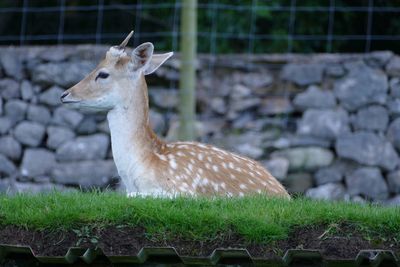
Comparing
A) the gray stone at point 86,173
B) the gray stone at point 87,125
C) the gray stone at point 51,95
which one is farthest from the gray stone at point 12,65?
the gray stone at point 86,173

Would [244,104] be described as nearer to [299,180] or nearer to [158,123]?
[158,123]

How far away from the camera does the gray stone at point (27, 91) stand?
41.1ft

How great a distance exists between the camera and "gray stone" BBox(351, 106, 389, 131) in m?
12.0

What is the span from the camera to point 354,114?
12.2m

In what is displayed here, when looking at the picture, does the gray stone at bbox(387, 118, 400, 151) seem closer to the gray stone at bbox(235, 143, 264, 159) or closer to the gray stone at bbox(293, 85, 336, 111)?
the gray stone at bbox(293, 85, 336, 111)

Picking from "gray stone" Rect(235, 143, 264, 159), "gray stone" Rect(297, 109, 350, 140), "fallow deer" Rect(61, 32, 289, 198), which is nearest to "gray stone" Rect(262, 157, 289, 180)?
"gray stone" Rect(235, 143, 264, 159)

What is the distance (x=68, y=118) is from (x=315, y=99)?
256cm

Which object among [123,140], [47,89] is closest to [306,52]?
[47,89]

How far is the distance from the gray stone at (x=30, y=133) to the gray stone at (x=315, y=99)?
267 centimetres

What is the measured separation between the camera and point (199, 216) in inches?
276

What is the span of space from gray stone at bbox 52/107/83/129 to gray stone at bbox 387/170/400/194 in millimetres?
3229

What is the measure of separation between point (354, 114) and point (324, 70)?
1.87 ft

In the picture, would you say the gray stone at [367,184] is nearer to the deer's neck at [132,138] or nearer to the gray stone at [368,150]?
the gray stone at [368,150]

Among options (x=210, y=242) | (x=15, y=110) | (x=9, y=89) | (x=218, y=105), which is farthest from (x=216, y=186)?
(x=9, y=89)
